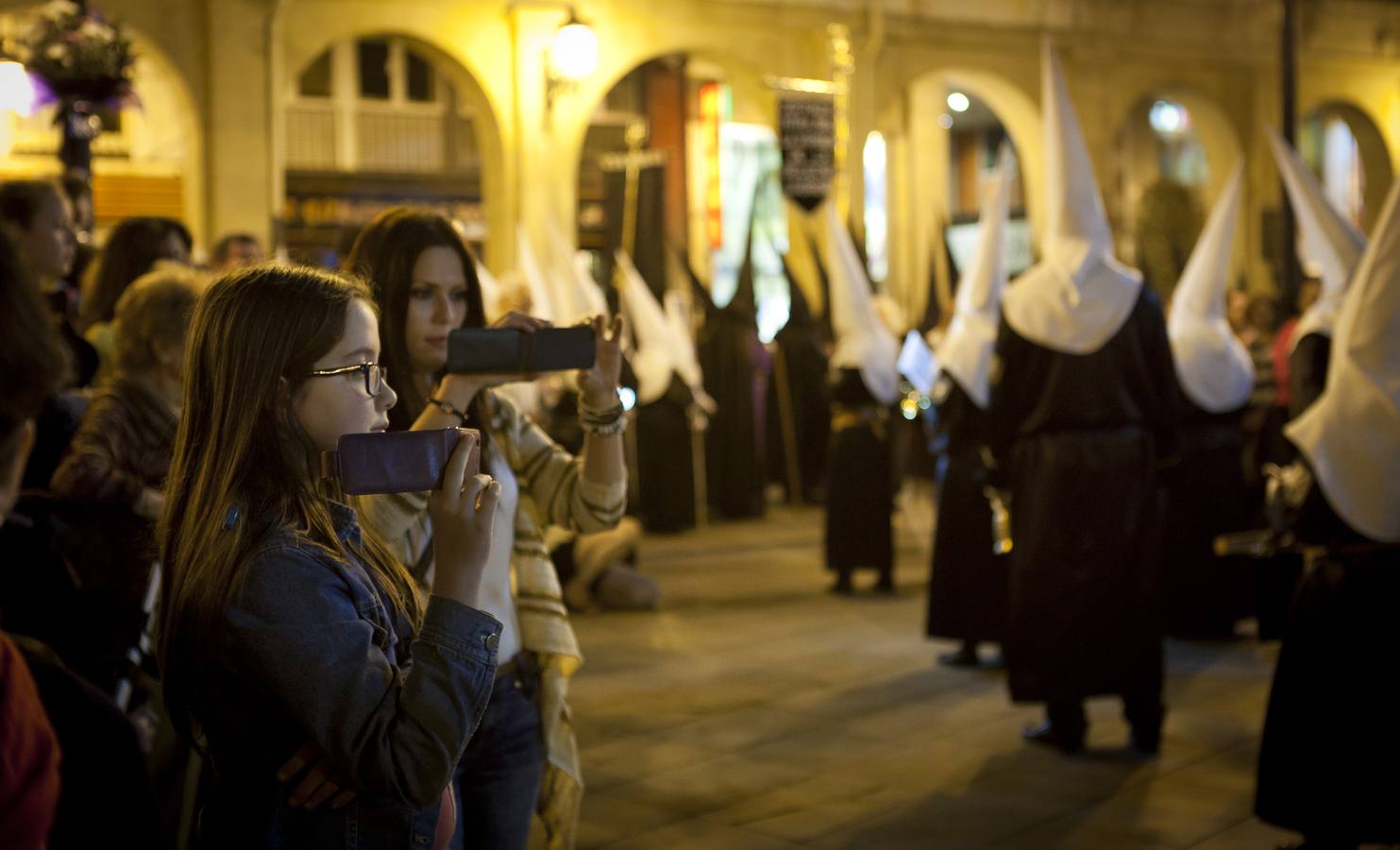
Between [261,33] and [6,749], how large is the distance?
1479 cm

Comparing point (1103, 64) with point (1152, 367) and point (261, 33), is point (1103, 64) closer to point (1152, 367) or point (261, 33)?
point (261, 33)

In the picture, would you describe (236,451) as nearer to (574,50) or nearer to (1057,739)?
(1057,739)

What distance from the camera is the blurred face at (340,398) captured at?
6.99ft

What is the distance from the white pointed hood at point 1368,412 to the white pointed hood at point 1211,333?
4.21 metres

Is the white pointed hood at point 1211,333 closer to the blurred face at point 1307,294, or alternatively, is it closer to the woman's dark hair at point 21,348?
the blurred face at point 1307,294

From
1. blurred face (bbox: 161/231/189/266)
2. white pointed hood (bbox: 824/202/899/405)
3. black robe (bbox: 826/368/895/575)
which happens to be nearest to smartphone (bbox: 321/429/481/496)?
blurred face (bbox: 161/231/189/266)

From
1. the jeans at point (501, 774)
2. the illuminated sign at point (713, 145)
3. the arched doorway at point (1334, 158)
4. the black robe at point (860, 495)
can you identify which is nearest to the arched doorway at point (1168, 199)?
the arched doorway at point (1334, 158)

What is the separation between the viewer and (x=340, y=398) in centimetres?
214

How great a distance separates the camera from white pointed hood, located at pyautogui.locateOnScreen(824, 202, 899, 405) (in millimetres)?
10820

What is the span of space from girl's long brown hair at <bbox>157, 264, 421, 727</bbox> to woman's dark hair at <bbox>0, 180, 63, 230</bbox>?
122 inches

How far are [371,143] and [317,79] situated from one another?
1.26 meters

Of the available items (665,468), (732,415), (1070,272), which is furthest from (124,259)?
(732,415)

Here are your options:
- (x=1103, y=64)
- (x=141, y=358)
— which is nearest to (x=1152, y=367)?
(x=141, y=358)

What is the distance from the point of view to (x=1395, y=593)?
14.5 ft
